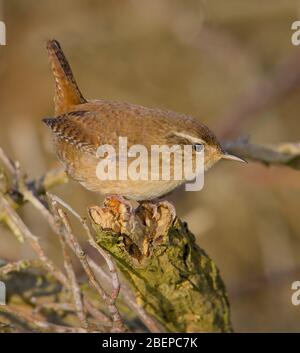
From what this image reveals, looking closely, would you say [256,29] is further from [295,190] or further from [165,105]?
[295,190]

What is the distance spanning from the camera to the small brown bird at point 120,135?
3.16 metres

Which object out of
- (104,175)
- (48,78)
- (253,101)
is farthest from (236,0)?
(104,175)

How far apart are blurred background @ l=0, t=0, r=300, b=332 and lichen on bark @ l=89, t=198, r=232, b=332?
7.18 ft

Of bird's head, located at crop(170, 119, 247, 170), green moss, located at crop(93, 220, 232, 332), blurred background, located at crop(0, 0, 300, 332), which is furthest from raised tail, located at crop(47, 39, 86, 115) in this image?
blurred background, located at crop(0, 0, 300, 332)

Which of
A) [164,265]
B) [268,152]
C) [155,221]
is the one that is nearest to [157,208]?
[155,221]

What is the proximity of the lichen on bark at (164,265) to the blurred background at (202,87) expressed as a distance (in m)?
2.19

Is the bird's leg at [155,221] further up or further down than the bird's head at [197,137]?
further down

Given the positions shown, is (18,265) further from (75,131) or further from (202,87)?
(202,87)

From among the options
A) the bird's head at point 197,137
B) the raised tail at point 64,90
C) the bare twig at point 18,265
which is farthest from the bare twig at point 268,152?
the bare twig at point 18,265

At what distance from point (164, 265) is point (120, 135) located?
642 mm

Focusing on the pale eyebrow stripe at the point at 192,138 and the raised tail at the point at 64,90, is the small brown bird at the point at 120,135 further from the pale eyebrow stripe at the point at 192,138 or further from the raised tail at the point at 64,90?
the raised tail at the point at 64,90

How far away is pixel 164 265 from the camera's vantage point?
295 cm

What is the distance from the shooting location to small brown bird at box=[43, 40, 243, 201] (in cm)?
316

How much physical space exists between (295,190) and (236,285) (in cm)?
115
